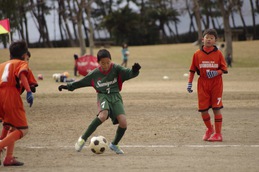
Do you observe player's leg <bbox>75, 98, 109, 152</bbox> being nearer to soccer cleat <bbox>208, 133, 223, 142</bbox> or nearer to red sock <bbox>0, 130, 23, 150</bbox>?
red sock <bbox>0, 130, 23, 150</bbox>

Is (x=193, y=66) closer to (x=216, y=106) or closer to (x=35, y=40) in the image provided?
(x=216, y=106)

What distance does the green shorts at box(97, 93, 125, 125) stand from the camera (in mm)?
8922

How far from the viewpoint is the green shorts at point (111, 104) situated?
8922mm

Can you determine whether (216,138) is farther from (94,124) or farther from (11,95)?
(11,95)

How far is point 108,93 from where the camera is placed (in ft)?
29.6

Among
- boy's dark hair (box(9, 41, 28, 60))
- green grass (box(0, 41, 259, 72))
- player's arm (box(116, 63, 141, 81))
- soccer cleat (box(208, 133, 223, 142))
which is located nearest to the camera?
boy's dark hair (box(9, 41, 28, 60))

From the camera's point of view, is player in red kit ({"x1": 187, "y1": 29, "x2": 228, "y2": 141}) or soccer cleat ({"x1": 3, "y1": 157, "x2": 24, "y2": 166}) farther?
player in red kit ({"x1": 187, "y1": 29, "x2": 228, "y2": 141})

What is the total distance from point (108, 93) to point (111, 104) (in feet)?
0.57

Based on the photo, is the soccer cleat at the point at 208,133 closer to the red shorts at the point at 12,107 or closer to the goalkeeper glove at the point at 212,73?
the goalkeeper glove at the point at 212,73

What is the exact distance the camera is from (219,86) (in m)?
10.4

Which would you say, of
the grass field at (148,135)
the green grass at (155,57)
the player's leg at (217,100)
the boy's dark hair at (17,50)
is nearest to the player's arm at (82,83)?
the grass field at (148,135)

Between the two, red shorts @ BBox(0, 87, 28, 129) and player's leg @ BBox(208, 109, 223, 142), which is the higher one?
red shorts @ BBox(0, 87, 28, 129)

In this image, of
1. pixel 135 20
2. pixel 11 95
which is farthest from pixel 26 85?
pixel 135 20


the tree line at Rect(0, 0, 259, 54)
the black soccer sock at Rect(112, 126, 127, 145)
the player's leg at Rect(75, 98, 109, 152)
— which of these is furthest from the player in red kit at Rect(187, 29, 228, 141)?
the tree line at Rect(0, 0, 259, 54)
